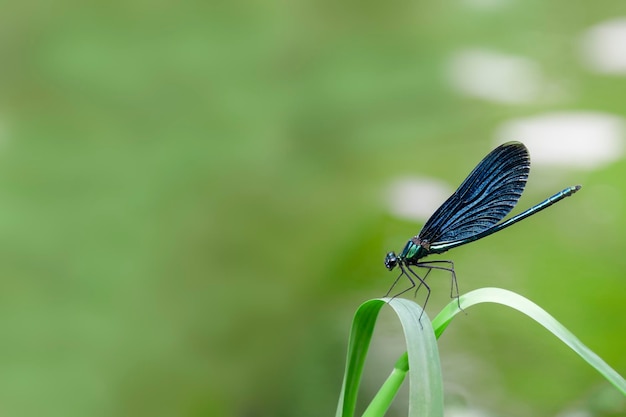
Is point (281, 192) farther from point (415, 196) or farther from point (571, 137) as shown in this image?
point (571, 137)

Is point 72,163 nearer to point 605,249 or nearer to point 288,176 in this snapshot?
point 288,176

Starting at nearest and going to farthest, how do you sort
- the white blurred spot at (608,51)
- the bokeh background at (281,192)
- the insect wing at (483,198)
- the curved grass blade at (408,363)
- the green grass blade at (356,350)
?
the curved grass blade at (408,363) → the green grass blade at (356,350) → the insect wing at (483,198) → the bokeh background at (281,192) → the white blurred spot at (608,51)

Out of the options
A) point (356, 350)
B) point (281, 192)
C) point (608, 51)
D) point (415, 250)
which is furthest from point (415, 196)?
point (356, 350)

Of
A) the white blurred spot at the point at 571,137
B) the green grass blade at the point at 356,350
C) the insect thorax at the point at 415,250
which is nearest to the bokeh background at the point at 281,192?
the white blurred spot at the point at 571,137

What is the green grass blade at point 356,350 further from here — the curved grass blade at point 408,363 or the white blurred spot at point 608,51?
the white blurred spot at point 608,51

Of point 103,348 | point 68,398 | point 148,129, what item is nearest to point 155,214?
point 148,129
